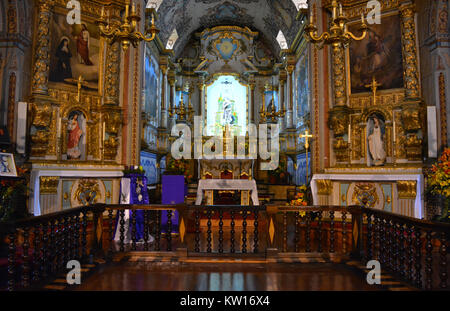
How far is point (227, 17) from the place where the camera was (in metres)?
16.3

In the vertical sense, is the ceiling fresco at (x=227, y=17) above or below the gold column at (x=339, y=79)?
above

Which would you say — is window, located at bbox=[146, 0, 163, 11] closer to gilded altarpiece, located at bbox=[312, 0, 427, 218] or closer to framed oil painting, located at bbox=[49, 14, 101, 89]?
framed oil painting, located at bbox=[49, 14, 101, 89]

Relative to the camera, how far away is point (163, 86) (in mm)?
15016

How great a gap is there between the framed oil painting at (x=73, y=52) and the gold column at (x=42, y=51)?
6.2 inches

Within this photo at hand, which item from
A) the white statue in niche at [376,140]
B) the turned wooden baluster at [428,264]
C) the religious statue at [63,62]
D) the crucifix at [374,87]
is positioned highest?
the religious statue at [63,62]

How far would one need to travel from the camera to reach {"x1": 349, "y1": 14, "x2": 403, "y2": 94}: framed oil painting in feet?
29.1

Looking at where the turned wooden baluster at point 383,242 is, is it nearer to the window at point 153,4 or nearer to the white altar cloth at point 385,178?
the white altar cloth at point 385,178

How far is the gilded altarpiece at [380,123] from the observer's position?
8258mm

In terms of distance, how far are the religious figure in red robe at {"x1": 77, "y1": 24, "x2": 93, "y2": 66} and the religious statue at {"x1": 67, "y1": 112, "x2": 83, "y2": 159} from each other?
1564mm

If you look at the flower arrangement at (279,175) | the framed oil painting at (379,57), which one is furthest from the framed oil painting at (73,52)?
the flower arrangement at (279,175)

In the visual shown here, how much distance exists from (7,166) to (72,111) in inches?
132

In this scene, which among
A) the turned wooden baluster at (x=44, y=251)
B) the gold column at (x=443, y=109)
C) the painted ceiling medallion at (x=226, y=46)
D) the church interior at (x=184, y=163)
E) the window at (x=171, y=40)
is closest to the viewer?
the turned wooden baluster at (x=44, y=251)
